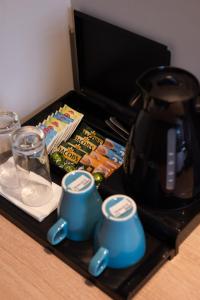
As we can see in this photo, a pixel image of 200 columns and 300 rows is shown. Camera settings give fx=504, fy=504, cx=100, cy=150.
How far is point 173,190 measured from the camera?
912 mm

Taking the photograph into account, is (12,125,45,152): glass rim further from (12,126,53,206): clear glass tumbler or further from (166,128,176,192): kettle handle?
(166,128,176,192): kettle handle

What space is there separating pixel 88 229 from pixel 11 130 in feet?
0.97

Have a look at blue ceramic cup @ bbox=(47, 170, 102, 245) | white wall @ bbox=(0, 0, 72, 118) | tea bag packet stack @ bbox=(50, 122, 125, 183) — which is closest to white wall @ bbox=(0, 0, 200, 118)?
white wall @ bbox=(0, 0, 72, 118)

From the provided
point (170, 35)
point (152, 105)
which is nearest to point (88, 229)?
point (152, 105)

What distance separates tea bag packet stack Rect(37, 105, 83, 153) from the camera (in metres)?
1.15

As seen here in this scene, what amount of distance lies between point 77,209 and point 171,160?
19 cm

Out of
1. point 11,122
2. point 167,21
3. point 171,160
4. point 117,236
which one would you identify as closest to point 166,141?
point 171,160

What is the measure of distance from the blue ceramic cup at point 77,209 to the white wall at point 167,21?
1.08 feet

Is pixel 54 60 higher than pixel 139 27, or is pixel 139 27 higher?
pixel 139 27

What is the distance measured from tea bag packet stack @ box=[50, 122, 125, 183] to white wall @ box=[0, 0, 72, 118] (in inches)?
6.2

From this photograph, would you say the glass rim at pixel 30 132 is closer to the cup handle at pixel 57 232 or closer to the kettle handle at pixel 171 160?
the cup handle at pixel 57 232

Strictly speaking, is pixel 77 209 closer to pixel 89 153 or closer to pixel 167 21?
pixel 89 153

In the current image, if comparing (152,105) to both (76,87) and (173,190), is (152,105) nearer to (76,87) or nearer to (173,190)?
(173,190)

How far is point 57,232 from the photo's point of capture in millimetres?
940
